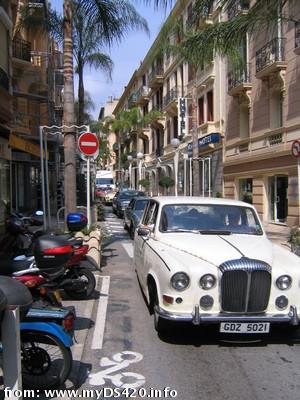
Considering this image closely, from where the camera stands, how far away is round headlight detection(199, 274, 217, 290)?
5289 millimetres

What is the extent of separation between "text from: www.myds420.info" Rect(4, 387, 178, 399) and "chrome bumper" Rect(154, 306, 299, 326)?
3.17 ft

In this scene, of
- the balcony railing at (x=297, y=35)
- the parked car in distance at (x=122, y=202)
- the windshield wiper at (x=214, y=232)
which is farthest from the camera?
the parked car in distance at (x=122, y=202)

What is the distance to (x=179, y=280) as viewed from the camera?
5328 millimetres

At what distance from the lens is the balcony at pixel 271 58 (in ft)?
66.8

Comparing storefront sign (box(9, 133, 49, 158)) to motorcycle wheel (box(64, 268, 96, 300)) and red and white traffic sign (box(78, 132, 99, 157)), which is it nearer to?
red and white traffic sign (box(78, 132, 99, 157))

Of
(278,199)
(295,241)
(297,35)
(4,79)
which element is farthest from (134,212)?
(297,35)

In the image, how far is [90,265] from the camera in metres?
7.91

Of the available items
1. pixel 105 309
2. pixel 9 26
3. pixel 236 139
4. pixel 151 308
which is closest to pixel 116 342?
pixel 151 308

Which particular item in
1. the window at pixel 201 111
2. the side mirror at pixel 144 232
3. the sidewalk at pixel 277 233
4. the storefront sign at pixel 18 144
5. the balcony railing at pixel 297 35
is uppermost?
the balcony railing at pixel 297 35

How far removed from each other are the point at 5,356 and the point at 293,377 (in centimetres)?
279

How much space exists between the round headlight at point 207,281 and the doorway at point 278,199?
16.3 m

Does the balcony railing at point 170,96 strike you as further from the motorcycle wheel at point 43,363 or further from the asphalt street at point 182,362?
the motorcycle wheel at point 43,363

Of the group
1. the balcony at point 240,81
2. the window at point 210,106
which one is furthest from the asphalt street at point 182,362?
the window at point 210,106

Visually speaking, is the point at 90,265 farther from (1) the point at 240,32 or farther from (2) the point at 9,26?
(2) the point at 9,26
